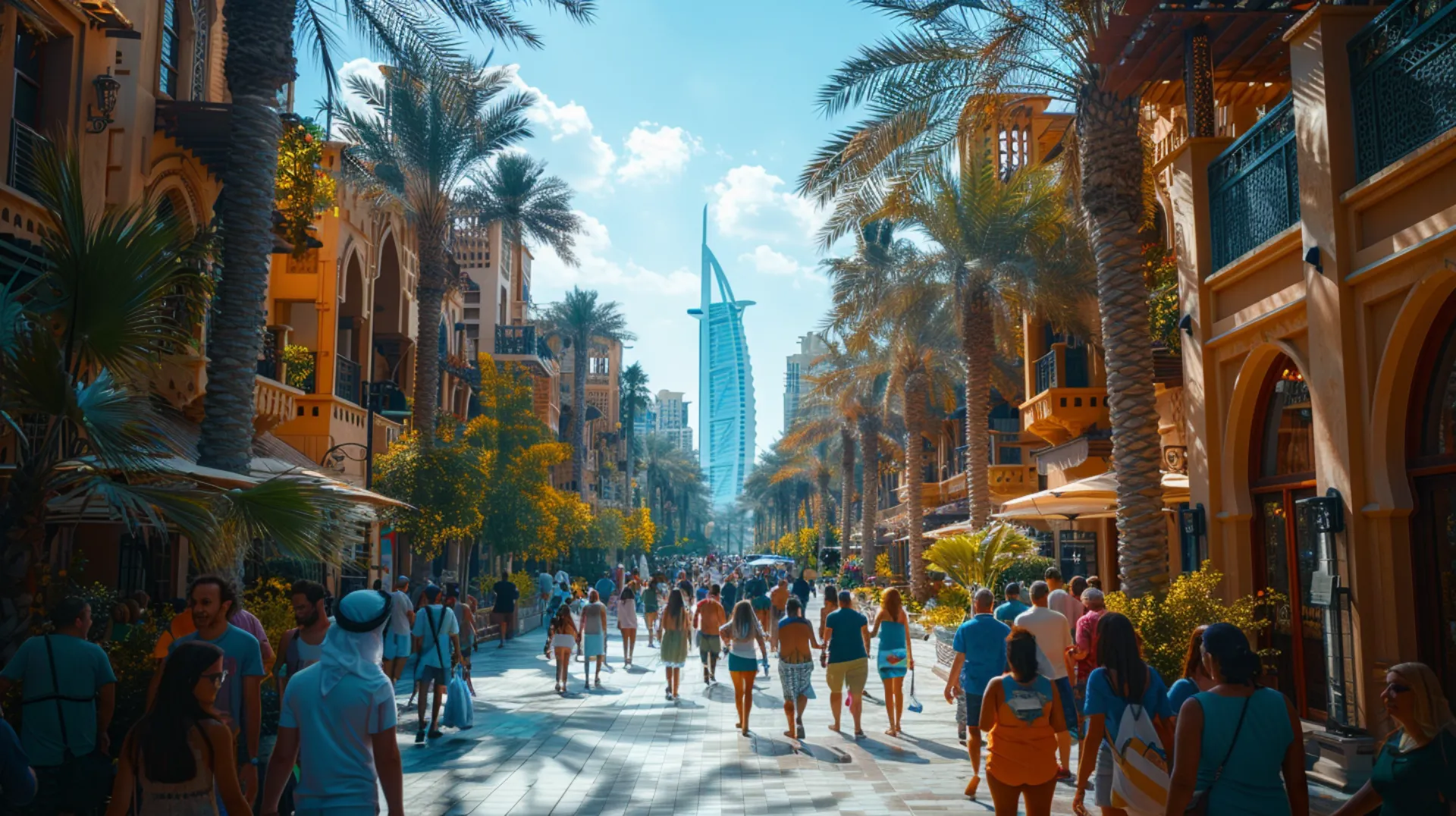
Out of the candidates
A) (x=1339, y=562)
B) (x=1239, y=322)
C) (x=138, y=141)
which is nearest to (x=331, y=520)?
(x=1339, y=562)

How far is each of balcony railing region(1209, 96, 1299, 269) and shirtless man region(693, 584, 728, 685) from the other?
931 cm

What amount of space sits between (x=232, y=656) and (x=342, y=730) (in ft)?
6.33

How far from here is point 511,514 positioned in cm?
3266

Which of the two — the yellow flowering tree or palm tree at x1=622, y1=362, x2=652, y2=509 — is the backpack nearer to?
the yellow flowering tree

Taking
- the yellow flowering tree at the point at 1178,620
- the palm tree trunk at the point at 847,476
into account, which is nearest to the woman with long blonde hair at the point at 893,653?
the yellow flowering tree at the point at 1178,620

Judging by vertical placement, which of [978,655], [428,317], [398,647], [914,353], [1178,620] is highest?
[914,353]

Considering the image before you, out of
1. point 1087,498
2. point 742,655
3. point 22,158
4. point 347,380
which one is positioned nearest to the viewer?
point 742,655

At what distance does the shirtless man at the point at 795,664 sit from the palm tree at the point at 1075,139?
3606 mm

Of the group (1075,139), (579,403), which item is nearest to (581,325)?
(579,403)

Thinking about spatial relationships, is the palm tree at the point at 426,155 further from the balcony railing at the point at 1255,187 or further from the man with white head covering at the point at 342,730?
the man with white head covering at the point at 342,730

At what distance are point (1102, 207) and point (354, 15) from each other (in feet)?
32.4

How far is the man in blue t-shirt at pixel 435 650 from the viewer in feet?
43.5

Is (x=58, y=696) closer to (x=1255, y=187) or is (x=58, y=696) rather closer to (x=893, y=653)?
(x=893, y=653)

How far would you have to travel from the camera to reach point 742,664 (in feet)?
45.7
